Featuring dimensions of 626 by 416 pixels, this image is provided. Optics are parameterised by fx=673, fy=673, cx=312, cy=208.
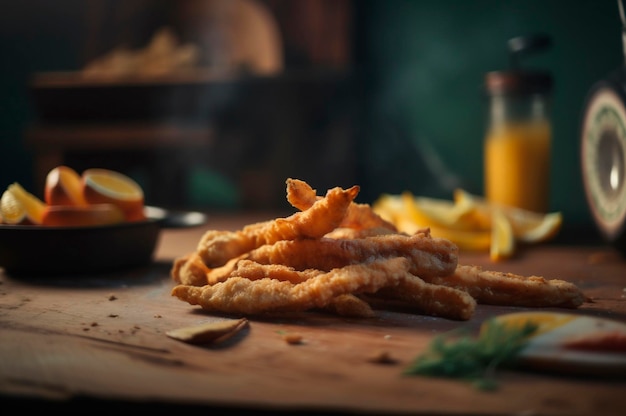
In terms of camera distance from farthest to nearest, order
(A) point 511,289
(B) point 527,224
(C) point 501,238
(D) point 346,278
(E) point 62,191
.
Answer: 1. (B) point 527,224
2. (C) point 501,238
3. (E) point 62,191
4. (A) point 511,289
5. (D) point 346,278

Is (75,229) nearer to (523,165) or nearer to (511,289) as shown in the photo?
(511,289)

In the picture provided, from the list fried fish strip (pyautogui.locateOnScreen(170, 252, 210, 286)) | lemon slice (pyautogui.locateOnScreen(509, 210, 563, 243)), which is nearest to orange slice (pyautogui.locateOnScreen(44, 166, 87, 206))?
fried fish strip (pyautogui.locateOnScreen(170, 252, 210, 286))

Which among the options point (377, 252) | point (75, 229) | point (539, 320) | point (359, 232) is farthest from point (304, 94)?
point (539, 320)

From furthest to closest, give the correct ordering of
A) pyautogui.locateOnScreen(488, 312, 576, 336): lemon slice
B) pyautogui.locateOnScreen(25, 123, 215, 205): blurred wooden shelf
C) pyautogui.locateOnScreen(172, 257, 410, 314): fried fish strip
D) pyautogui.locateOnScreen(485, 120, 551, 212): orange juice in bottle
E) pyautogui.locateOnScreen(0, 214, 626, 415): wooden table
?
pyautogui.locateOnScreen(25, 123, 215, 205): blurred wooden shelf
pyautogui.locateOnScreen(485, 120, 551, 212): orange juice in bottle
pyautogui.locateOnScreen(172, 257, 410, 314): fried fish strip
pyautogui.locateOnScreen(488, 312, 576, 336): lemon slice
pyautogui.locateOnScreen(0, 214, 626, 415): wooden table

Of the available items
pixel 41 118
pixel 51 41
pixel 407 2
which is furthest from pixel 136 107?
pixel 407 2

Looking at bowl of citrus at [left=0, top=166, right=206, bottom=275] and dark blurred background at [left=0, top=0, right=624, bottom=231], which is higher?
dark blurred background at [left=0, top=0, right=624, bottom=231]

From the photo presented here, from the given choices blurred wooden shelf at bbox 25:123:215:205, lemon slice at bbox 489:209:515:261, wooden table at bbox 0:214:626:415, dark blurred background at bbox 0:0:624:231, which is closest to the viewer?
wooden table at bbox 0:214:626:415

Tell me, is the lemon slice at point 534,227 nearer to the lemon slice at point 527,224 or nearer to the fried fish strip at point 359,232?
the lemon slice at point 527,224

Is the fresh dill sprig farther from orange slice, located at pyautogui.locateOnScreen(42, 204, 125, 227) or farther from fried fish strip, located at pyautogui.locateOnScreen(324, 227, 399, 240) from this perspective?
→ orange slice, located at pyautogui.locateOnScreen(42, 204, 125, 227)
